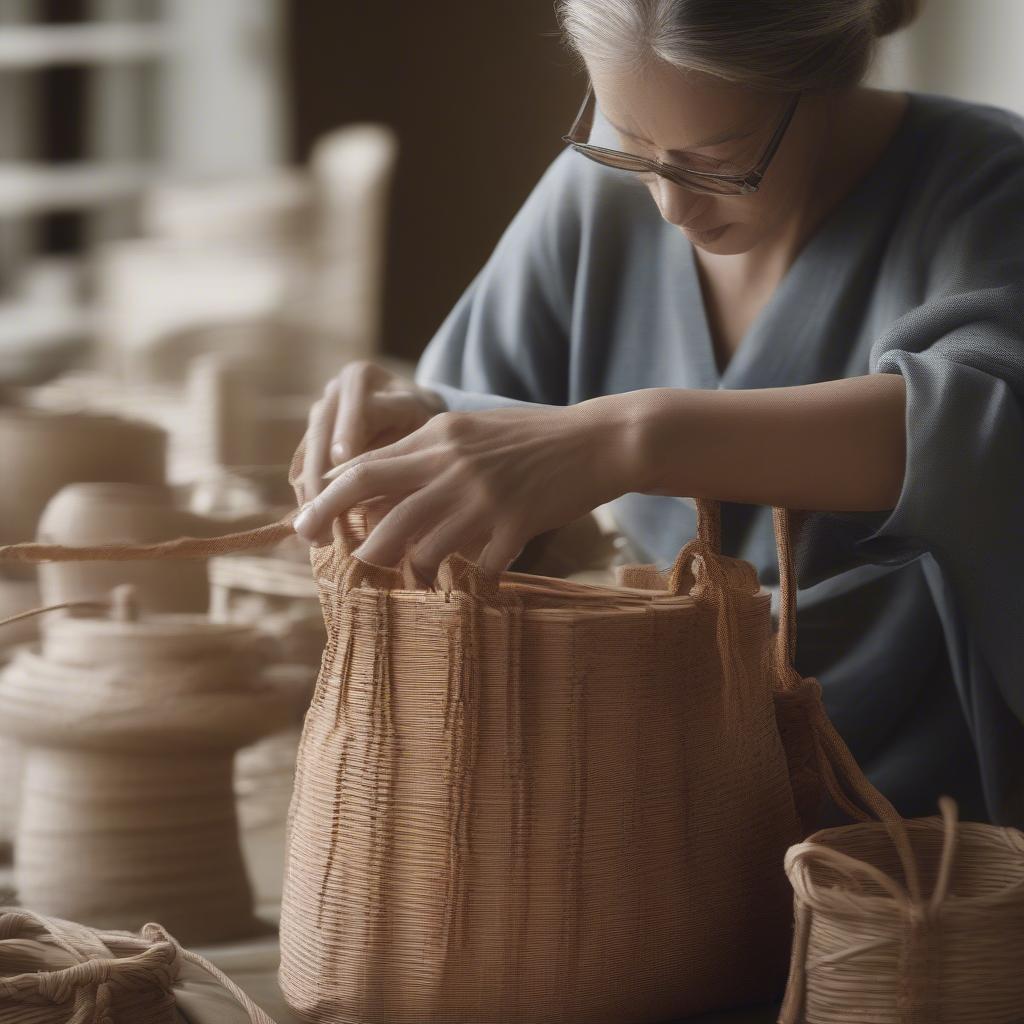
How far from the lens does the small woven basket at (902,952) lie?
28.7 inches

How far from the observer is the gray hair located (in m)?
0.86

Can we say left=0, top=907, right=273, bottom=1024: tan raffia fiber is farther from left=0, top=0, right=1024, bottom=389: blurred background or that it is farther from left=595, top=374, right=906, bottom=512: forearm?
left=0, top=0, right=1024, bottom=389: blurred background

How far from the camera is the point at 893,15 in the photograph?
39.0 inches

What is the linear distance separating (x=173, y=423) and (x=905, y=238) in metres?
1.15

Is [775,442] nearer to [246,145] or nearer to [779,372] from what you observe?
[779,372]

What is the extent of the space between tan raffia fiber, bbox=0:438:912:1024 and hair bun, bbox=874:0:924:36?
0.39 m

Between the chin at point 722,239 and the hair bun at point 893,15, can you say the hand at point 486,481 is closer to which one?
the chin at point 722,239

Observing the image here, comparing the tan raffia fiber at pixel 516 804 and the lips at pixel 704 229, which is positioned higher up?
the lips at pixel 704 229

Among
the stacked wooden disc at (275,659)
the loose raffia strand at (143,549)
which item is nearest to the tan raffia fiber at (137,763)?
the stacked wooden disc at (275,659)

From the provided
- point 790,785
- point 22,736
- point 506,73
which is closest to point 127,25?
point 506,73

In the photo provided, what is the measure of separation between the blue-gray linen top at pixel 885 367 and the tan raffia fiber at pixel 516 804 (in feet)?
0.44

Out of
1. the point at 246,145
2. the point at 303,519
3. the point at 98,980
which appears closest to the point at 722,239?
the point at 303,519

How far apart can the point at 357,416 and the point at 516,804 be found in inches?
13.3

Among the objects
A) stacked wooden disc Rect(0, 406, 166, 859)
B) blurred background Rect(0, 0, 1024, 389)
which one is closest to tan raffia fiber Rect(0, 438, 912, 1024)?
stacked wooden disc Rect(0, 406, 166, 859)
